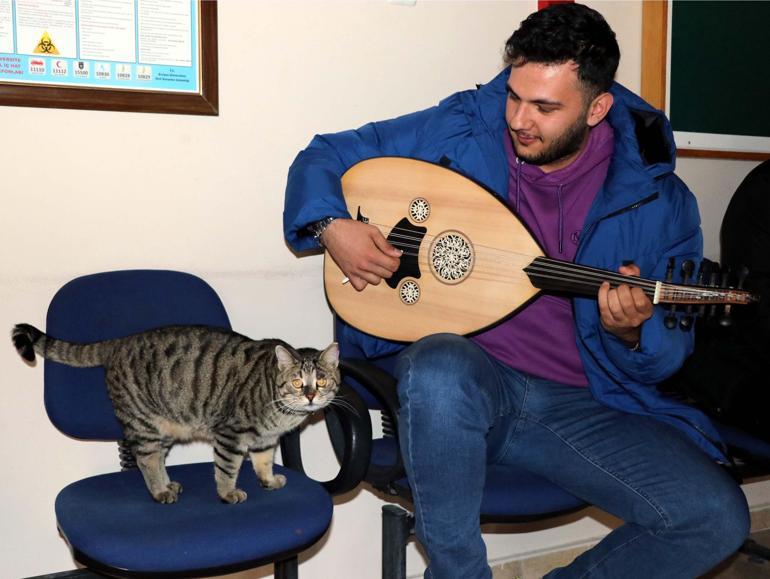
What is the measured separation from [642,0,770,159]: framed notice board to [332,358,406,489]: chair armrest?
5.03 feet

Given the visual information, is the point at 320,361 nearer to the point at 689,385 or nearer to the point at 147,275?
the point at 147,275

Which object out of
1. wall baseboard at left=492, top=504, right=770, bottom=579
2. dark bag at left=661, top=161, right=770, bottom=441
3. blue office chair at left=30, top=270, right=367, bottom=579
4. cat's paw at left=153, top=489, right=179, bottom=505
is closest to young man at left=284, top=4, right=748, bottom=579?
blue office chair at left=30, top=270, right=367, bottom=579

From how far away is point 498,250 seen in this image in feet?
6.27

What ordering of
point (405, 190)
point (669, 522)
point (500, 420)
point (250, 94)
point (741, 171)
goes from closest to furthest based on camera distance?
point (669, 522), point (500, 420), point (405, 190), point (250, 94), point (741, 171)

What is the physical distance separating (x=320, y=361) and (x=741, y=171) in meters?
1.90

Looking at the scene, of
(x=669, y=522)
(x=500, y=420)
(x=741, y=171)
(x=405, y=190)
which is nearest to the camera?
(x=669, y=522)

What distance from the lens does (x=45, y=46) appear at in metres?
2.04

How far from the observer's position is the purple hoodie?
200 centimetres

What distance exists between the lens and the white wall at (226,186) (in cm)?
208

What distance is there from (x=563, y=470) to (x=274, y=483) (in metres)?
0.63

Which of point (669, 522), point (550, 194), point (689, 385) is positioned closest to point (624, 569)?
point (669, 522)

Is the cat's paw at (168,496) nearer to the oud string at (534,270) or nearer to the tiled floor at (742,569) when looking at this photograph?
the oud string at (534,270)

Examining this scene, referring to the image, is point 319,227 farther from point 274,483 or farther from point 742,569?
point 742,569

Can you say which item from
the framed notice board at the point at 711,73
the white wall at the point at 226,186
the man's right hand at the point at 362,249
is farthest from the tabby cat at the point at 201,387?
the framed notice board at the point at 711,73
